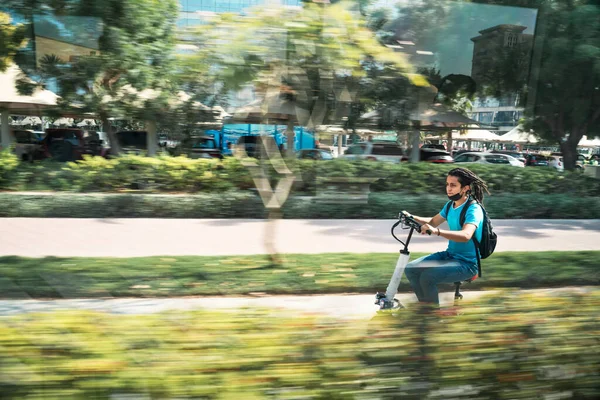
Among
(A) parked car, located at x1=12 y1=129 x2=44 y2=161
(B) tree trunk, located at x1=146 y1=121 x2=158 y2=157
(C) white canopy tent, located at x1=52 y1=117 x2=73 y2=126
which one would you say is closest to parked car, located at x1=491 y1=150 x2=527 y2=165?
(B) tree trunk, located at x1=146 y1=121 x2=158 y2=157

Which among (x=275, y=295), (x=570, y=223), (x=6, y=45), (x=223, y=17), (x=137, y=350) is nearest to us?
(x=137, y=350)

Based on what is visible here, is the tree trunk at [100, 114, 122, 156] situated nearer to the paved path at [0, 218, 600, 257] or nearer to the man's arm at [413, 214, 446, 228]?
the paved path at [0, 218, 600, 257]

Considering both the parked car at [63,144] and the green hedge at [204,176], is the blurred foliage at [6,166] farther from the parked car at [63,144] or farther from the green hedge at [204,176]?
the parked car at [63,144]

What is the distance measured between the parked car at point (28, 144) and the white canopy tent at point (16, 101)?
0.18m

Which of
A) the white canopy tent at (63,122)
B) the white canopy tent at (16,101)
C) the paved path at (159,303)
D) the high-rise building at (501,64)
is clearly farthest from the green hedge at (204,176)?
the paved path at (159,303)

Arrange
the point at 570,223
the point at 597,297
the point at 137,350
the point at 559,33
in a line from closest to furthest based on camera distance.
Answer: the point at 137,350 < the point at 597,297 < the point at 559,33 < the point at 570,223

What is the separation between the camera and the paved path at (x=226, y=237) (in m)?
7.34

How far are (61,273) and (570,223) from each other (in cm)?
947

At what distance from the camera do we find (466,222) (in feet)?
12.1

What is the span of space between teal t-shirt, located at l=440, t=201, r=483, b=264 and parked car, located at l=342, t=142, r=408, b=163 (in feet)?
16.8

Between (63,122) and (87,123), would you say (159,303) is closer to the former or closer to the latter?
(87,123)

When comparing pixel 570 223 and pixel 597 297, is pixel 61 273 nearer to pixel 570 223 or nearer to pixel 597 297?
pixel 597 297

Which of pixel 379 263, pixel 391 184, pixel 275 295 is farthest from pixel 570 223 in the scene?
pixel 275 295

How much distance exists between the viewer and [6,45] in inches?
294
